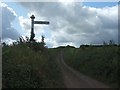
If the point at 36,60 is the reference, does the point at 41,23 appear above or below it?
above

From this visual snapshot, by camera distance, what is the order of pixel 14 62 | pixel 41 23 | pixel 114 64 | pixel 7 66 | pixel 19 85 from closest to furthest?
1. pixel 19 85
2. pixel 7 66
3. pixel 14 62
4. pixel 114 64
5. pixel 41 23

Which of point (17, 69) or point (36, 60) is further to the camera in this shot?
point (36, 60)

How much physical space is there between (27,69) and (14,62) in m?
1.11

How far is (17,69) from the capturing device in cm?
1417

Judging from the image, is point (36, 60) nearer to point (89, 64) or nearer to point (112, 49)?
point (112, 49)

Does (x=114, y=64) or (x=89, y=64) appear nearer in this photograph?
(x=114, y=64)

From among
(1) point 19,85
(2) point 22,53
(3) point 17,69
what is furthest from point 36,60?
(1) point 19,85

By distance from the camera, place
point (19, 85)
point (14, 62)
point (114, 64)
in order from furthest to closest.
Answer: point (114, 64), point (14, 62), point (19, 85)

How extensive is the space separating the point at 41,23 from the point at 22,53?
772 cm

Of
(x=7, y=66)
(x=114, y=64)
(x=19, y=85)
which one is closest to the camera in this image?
(x=19, y=85)

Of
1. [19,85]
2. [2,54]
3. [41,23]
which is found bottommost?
[19,85]

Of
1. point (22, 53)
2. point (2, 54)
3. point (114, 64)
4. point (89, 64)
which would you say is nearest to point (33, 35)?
point (89, 64)

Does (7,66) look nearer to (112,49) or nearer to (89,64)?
(112,49)

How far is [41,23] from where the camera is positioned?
992 inches
